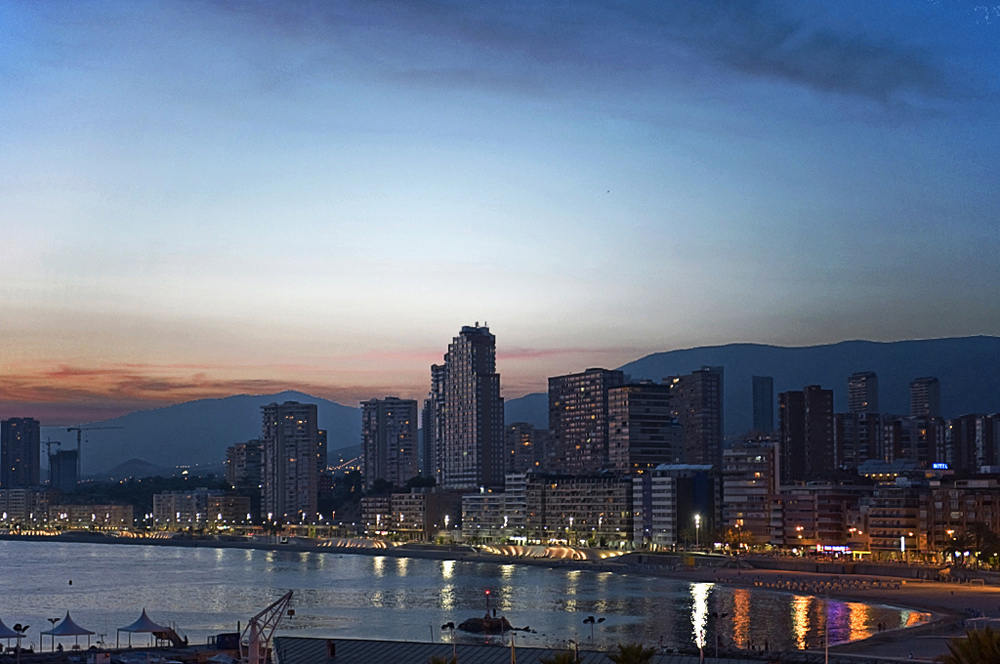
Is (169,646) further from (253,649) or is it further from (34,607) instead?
(34,607)

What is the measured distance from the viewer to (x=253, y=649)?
4362 cm

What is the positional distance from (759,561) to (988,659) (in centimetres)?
10112

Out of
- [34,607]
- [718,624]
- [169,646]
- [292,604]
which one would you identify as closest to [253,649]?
[169,646]

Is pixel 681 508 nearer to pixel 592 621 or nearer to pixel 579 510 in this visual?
pixel 579 510

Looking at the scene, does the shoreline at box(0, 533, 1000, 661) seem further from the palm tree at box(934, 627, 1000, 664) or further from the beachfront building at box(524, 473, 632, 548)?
the palm tree at box(934, 627, 1000, 664)

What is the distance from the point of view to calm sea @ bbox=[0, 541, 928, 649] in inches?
3013

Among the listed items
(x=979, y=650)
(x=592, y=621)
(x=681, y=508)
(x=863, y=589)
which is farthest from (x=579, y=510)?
(x=979, y=650)

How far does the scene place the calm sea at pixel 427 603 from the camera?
76531 mm

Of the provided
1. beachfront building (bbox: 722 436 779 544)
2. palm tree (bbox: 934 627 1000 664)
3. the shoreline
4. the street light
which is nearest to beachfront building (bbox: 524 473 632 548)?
the shoreline

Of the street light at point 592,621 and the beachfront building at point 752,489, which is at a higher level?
the beachfront building at point 752,489

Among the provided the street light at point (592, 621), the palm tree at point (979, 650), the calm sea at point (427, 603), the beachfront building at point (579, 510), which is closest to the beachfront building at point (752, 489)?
the beachfront building at point (579, 510)

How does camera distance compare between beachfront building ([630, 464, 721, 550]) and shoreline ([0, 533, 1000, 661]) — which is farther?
beachfront building ([630, 464, 721, 550])

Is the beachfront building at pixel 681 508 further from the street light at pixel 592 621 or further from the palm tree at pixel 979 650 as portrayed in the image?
the palm tree at pixel 979 650

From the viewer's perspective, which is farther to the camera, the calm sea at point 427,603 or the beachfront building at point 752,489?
Result: the beachfront building at point 752,489
